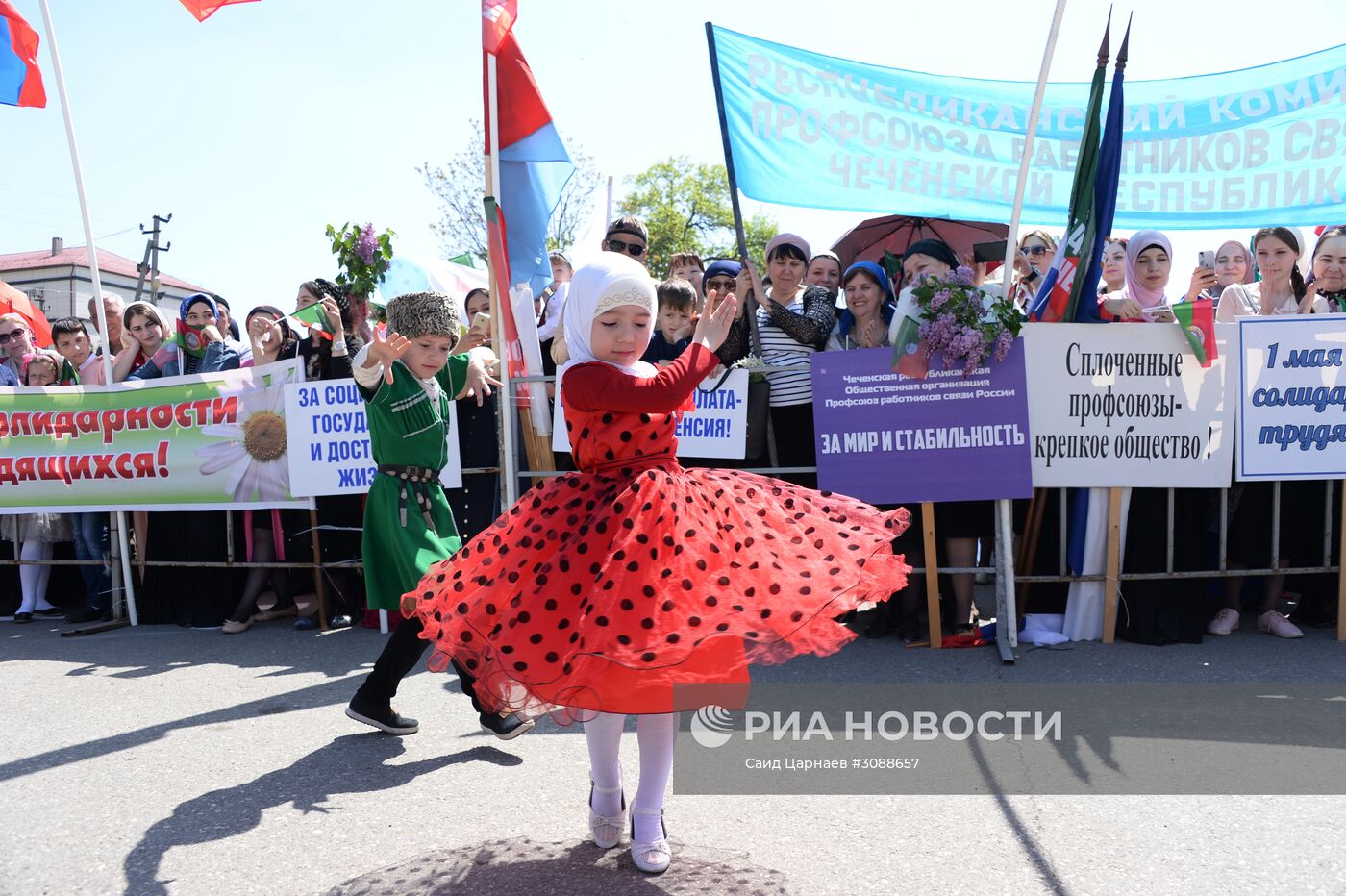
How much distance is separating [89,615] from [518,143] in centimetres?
504

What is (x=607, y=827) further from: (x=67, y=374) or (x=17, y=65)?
(x=17, y=65)

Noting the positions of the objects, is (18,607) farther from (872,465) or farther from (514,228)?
(872,465)

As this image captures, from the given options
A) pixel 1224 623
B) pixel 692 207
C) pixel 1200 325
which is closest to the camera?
pixel 1200 325

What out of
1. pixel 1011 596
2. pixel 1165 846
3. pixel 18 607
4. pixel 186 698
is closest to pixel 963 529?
pixel 1011 596

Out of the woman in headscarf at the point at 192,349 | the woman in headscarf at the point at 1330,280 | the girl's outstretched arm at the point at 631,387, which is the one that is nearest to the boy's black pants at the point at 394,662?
the girl's outstretched arm at the point at 631,387

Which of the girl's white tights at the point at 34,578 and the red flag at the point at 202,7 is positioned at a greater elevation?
the red flag at the point at 202,7

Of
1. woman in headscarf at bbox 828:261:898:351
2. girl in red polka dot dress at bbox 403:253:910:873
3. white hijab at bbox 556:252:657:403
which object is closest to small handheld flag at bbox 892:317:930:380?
woman in headscarf at bbox 828:261:898:351

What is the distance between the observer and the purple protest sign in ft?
19.6

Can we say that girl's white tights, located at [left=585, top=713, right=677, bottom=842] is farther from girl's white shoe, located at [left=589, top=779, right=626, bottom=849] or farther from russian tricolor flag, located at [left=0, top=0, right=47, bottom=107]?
russian tricolor flag, located at [left=0, top=0, right=47, bottom=107]

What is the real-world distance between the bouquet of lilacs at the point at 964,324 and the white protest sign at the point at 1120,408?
0.29 metres

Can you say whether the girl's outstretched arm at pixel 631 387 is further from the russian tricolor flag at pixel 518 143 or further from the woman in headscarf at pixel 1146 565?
the woman in headscarf at pixel 1146 565

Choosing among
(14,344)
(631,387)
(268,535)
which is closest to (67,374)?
(14,344)

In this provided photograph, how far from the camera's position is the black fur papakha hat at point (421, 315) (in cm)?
449

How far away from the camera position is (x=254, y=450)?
7.48 meters
